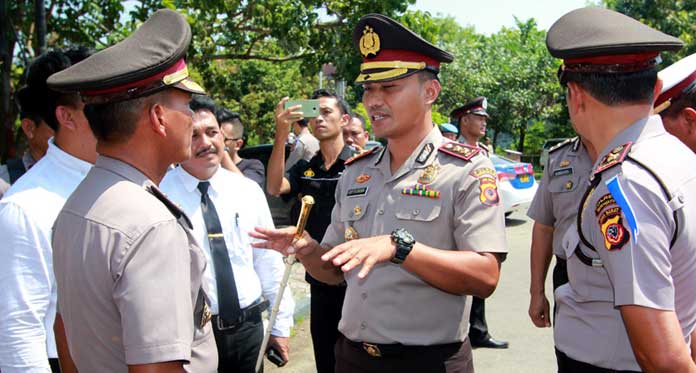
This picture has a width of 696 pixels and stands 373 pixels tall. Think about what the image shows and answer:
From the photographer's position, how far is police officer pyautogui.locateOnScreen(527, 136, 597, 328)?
3449mm

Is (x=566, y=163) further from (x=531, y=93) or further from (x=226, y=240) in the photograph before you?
(x=531, y=93)

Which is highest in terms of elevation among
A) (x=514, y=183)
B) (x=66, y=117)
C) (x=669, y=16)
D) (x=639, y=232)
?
(x=669, y=16)

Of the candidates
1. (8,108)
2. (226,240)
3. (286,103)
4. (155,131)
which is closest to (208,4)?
(8,108)

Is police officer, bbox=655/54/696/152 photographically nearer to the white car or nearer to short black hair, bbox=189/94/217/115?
short black hair, bbox=189/94/217/115

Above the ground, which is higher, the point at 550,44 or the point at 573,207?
the point at 550,44

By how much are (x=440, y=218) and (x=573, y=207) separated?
1403 millimetres

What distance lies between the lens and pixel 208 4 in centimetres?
754

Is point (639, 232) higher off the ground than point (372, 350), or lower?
higher

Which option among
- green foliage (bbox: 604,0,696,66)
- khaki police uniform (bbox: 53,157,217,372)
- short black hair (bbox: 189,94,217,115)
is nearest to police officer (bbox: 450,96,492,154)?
short black hair (bbox: 189,94,217,115)

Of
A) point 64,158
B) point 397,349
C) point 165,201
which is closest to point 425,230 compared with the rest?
point 397,349

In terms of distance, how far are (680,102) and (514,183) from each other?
8914mm

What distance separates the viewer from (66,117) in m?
2.42

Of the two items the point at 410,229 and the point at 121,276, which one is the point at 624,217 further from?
the point at 121,276

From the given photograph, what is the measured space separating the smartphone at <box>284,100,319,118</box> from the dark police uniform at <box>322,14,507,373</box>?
→ 1.68 meters
